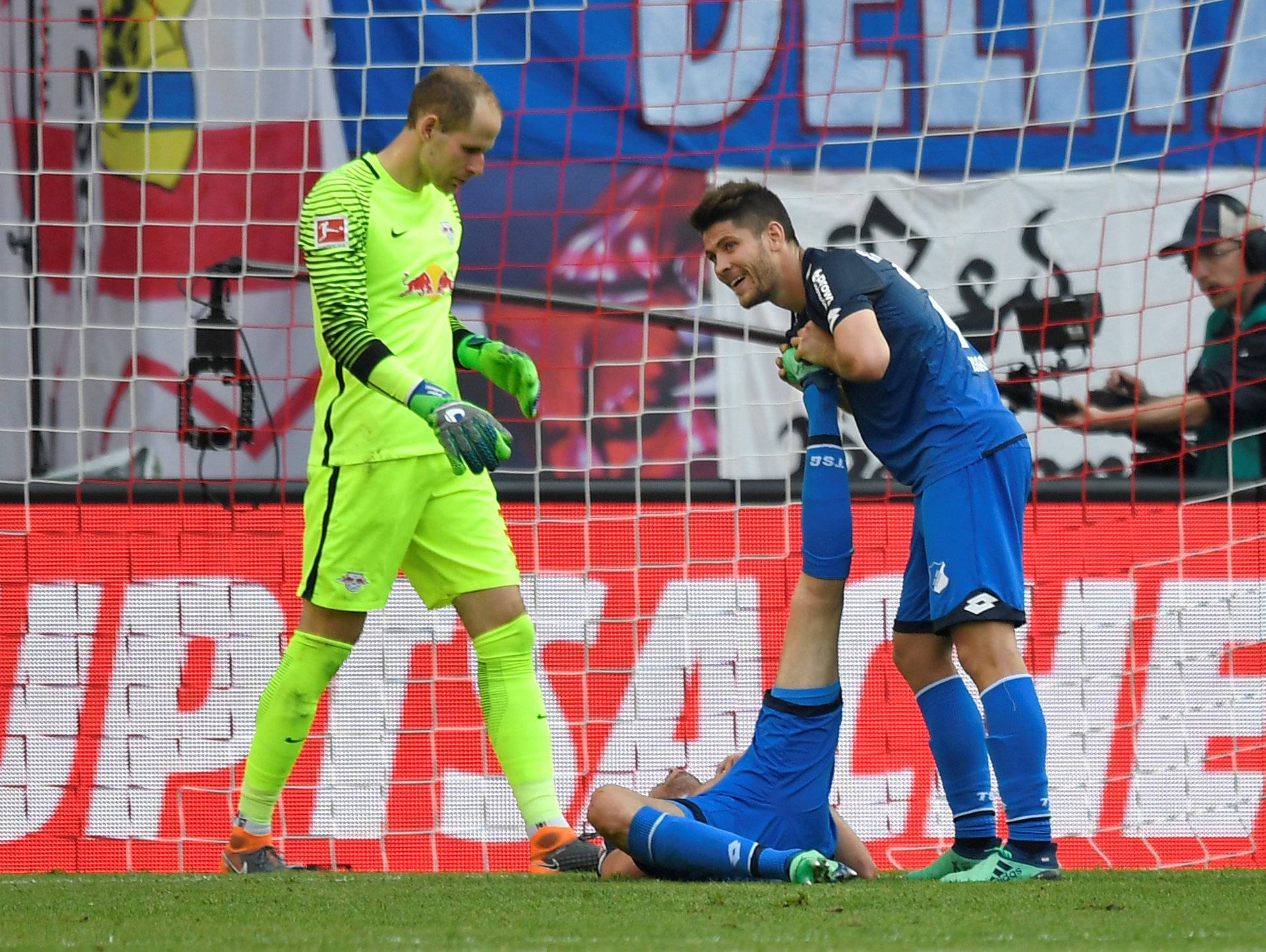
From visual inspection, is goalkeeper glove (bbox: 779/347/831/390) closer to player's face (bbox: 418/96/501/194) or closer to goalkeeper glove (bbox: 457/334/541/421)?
goalkeeper glove (bbox: 457/334/541/421)

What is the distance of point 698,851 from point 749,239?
123 centimetres

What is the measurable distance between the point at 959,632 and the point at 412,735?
202 cm

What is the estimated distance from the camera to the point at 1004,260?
20.6 ft

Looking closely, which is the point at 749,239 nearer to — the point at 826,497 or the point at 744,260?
the point at 744,260

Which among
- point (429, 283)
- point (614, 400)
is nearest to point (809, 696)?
point (429, 283)

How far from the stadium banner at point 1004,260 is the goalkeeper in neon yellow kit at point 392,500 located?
7.10 feet

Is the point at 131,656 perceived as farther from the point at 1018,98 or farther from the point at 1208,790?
the point at 1018,98

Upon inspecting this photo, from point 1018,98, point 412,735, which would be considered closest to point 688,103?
point 1018,98

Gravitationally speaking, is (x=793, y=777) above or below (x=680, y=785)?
above

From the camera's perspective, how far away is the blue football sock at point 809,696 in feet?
11.2

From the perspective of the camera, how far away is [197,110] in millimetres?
6238

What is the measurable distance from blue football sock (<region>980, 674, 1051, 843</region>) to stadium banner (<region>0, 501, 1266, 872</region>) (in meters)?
1.47

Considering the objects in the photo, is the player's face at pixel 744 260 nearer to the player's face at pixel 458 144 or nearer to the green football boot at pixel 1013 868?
the player's face at pixel 458 144

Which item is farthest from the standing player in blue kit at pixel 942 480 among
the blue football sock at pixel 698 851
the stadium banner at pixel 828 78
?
the stadium banner at pixel 828 78
